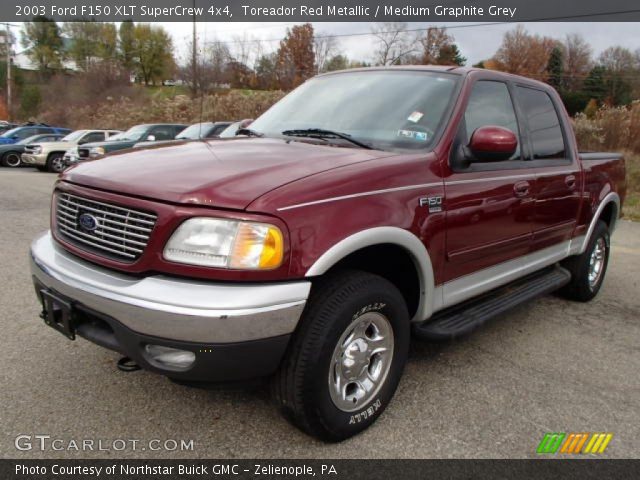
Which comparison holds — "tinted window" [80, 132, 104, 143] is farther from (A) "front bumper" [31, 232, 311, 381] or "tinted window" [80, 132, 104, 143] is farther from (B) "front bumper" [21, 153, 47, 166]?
(A) "front bumper" [31, 232, 311, 381]

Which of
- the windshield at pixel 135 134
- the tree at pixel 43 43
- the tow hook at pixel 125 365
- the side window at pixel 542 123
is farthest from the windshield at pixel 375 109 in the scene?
the tree at pixel 43 43

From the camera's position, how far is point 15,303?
168 inches

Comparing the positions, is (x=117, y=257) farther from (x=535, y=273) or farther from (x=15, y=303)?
(x=535, y=273)

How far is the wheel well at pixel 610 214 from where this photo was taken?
5.10 meters

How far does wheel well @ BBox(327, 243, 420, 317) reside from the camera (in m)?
2.66

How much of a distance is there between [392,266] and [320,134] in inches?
36.6

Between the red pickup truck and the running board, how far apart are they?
0.05ft

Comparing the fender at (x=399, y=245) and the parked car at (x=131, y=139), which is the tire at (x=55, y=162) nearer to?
the parked car at (x=131, y=139)

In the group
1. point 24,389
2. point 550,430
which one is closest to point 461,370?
point 550,430

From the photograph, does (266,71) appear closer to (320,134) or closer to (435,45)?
(435,45)

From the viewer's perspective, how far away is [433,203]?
2.80 meters

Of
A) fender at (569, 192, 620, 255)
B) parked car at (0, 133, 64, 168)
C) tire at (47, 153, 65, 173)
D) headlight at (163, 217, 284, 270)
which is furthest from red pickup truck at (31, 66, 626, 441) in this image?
parked car at (0, 133, 64, 168)

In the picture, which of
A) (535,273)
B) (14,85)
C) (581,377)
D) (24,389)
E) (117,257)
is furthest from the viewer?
(14,85)

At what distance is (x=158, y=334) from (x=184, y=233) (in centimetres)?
42
